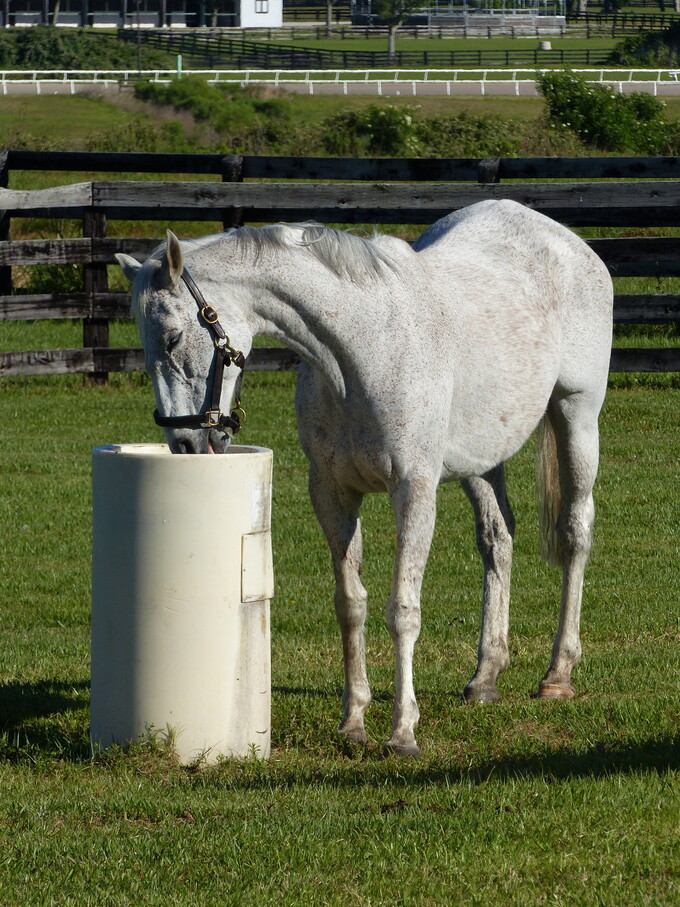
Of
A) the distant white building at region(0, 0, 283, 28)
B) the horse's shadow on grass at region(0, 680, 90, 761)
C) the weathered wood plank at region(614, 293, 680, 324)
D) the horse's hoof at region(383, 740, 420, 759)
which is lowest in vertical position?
the horse's shadow on grass at region(0, 680, 90, 761)

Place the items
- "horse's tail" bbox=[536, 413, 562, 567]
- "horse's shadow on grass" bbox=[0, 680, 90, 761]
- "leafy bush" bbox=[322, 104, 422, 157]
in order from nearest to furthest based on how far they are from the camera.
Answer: "horse's shadow on grass" bbox=[0, 680, 90, 761], "horse's tail" bbox=[536, 413, 562, 567], "leafy bush" bbox=[322, 104, 422, 157]

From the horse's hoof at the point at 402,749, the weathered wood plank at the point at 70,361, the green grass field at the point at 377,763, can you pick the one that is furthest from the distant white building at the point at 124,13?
the horse's hoof at the point at 402,749

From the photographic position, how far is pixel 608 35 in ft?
290

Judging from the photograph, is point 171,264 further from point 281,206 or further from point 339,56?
point 339,56

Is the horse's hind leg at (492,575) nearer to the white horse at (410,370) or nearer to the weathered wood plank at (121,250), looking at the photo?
the white horse at (410,370)

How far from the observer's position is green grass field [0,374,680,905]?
11.8 ft

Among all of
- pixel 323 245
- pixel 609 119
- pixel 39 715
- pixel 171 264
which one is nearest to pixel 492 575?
pixel 323 245

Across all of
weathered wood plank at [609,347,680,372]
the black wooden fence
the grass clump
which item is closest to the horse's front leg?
weathered wood plank at [609,347,680,372]

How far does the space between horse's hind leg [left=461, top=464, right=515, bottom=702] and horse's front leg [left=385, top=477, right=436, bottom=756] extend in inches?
31.5

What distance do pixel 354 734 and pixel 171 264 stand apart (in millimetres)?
1953

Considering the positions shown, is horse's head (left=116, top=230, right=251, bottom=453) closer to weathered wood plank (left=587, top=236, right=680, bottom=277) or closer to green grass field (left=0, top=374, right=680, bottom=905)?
green grass field (left=0, top=374, right=680, bottom=905)

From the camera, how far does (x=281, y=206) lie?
42.6 feet

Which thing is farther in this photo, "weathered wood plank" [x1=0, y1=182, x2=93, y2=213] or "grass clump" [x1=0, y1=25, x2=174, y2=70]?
"grass clump" [x1=0, y1=25, x2=174, y2=70]

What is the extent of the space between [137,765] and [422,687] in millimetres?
1591
